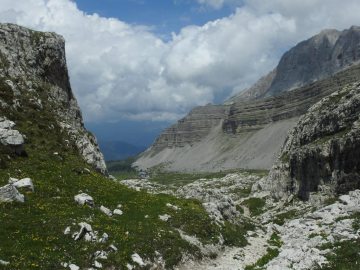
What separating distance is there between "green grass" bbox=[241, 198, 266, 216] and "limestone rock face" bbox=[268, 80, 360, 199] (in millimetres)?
4684

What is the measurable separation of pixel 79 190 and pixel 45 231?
1099 centimetres

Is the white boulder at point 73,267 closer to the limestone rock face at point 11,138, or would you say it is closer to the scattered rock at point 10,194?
the scattered rock at point 10,194

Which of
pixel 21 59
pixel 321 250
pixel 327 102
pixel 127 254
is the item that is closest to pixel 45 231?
pixel 127 254

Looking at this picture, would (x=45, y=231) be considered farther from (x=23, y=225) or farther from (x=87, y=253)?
(x=87, y=253)

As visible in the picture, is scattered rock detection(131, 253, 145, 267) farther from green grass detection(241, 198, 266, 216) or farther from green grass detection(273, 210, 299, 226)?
green grass detection(241, 198, 266, 216)

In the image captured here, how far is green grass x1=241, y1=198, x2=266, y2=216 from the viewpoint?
109944 millimetres

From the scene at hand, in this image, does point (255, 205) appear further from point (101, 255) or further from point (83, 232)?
point (101, 255)

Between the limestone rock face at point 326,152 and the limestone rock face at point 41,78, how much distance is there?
1855 inches

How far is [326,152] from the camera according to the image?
309 ft

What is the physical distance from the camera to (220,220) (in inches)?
1964

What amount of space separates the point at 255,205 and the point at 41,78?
69611mm

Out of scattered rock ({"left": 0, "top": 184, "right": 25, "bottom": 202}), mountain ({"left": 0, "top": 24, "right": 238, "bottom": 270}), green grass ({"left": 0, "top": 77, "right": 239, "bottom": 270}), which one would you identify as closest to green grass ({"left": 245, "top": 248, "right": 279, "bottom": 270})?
mountain ({"left": 0, "top": 24, "right": 238, "bottom": 270})

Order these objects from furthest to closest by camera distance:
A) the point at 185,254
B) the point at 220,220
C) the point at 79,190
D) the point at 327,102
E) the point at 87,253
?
the point at 327,102, the point at 220,220, the point at 79,190, the point at 185,254, the point at 87,253

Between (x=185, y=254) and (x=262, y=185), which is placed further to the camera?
(x=262, y=185)
